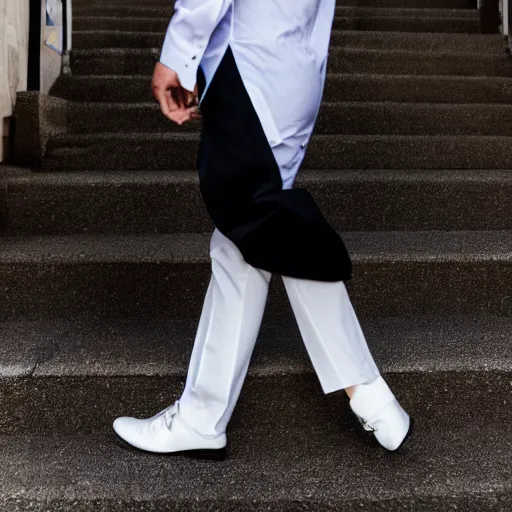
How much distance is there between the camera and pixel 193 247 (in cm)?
177

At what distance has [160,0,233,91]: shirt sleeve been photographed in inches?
39.9

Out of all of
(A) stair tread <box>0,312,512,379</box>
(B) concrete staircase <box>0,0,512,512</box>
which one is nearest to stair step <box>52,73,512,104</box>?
(B) concrete staircase <box>0,0,512,512</box>

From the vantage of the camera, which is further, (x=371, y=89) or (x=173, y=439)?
(x=371, y=89)

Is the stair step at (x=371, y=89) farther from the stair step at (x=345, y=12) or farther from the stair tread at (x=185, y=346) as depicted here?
the stair tread at (x=185, y=346)

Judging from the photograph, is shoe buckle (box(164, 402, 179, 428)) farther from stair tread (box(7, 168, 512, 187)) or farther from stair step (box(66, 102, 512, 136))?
stair step (box(66, 102, 512, 136))

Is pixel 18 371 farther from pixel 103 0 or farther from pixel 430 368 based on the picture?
pixel 103 0

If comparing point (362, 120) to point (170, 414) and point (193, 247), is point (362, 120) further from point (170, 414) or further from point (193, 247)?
point (170, 414)

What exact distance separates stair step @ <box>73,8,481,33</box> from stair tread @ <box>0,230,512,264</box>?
6.41 ft

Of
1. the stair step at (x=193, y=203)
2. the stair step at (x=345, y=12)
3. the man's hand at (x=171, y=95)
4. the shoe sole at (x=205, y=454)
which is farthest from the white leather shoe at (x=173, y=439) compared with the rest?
the stair step at (x=345, y=12)

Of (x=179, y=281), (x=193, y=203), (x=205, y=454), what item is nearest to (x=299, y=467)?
(x=205, y=454)

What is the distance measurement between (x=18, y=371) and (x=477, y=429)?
3.42 ft

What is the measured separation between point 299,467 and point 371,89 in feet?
6.51

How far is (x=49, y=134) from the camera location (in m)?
2.35

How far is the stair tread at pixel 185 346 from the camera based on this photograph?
4.46 ft
